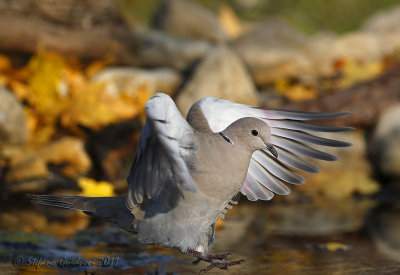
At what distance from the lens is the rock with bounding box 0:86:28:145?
7367 millimetres

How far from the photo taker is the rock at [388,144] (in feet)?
25.1

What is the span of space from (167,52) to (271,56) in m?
1.62

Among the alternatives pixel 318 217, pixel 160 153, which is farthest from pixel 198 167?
pixel 318 217

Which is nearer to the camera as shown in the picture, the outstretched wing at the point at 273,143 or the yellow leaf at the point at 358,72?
the outstretched wing at the point at 273,143

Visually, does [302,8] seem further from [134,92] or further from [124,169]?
[124,169]

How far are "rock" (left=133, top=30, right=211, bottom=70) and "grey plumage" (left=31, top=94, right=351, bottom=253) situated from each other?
526cm

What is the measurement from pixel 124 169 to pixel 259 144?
4008 millimetres

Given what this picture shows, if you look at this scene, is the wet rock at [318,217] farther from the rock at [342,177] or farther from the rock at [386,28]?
the rock at [386,28]

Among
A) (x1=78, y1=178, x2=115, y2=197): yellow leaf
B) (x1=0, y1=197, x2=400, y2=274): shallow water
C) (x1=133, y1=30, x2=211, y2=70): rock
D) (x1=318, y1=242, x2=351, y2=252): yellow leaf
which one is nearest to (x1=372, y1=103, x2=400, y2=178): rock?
(x1=0, y1=197, x2=400, y2=274): shallow water

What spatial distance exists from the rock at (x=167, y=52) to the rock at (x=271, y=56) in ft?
2.34

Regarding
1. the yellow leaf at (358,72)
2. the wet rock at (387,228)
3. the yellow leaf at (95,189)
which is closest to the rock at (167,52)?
the yellow leaf at (358,72)

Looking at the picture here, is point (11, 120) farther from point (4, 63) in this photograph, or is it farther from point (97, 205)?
point (97, 205)

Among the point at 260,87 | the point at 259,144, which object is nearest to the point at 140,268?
the point at 259,144

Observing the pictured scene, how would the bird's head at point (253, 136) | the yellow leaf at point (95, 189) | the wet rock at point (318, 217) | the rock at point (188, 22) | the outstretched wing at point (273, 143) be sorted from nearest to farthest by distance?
1. the bird's head at point (253, 136)
2. the outstretched wing at point (273, 143)
3. the wet rock at point (318, 217)
4. the yellow leaf at point (95, 189)
5. the rock at point (188, 22)
